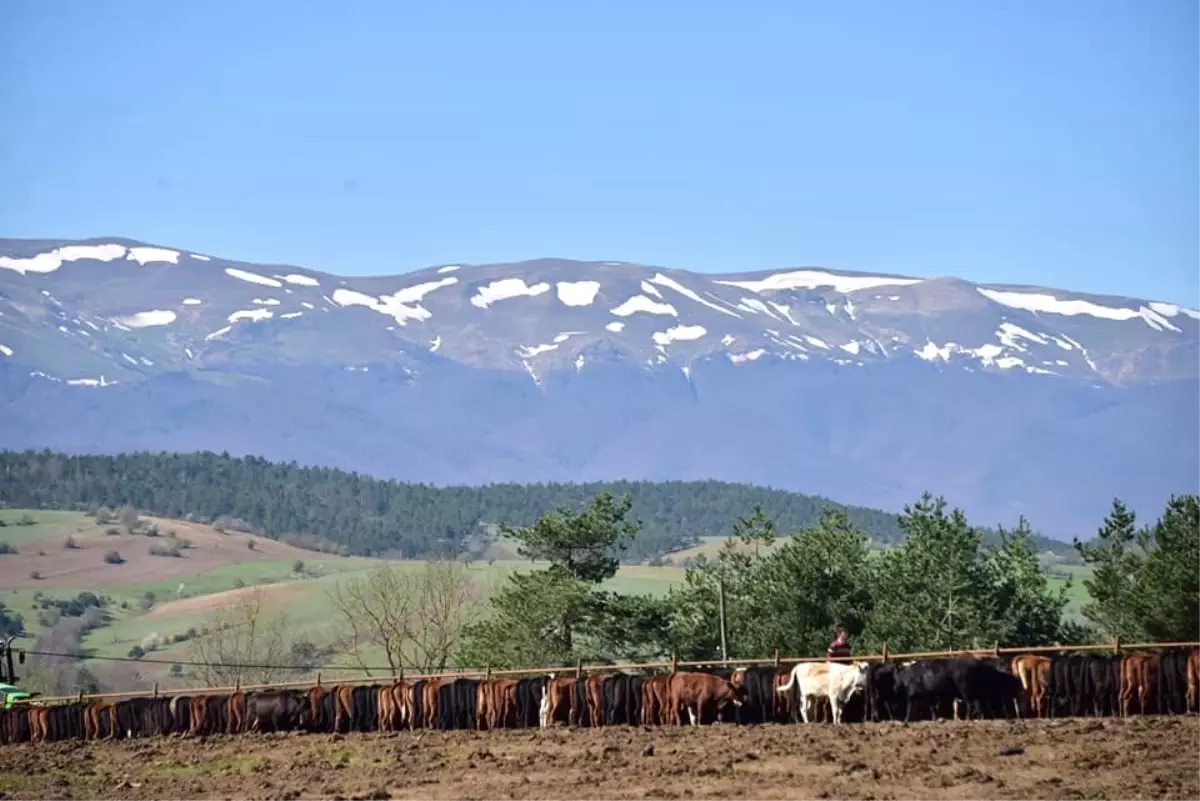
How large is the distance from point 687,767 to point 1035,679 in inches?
355

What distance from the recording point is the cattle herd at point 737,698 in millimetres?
35031

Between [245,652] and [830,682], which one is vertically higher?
[830,682]

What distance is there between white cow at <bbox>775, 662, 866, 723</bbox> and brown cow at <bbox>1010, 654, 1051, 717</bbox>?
3.16 meters

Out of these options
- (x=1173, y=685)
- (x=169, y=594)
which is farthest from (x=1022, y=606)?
(x=169, y=594)

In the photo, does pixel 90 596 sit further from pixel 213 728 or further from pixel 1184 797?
pixel 1184 797

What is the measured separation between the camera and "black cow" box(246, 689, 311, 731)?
45656 mm

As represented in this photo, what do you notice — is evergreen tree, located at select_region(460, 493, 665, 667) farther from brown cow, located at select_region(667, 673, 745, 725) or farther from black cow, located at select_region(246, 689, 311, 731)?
brown cow, located at select_region(667, 673, 745, 725)

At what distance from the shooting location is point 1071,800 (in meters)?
24.8

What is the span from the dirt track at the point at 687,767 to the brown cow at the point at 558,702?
81.2 inches

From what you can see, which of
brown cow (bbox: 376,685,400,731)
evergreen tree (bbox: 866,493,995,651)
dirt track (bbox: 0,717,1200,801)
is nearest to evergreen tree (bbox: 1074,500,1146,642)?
evergreen tree (bbox: 866,493,995,651)

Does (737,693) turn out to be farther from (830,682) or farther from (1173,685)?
Result: (1173,685)

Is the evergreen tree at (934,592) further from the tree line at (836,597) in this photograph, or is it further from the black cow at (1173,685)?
the black cow at (1173,685)

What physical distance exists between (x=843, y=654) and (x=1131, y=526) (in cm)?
3327

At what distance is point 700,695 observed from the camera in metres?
38.4
